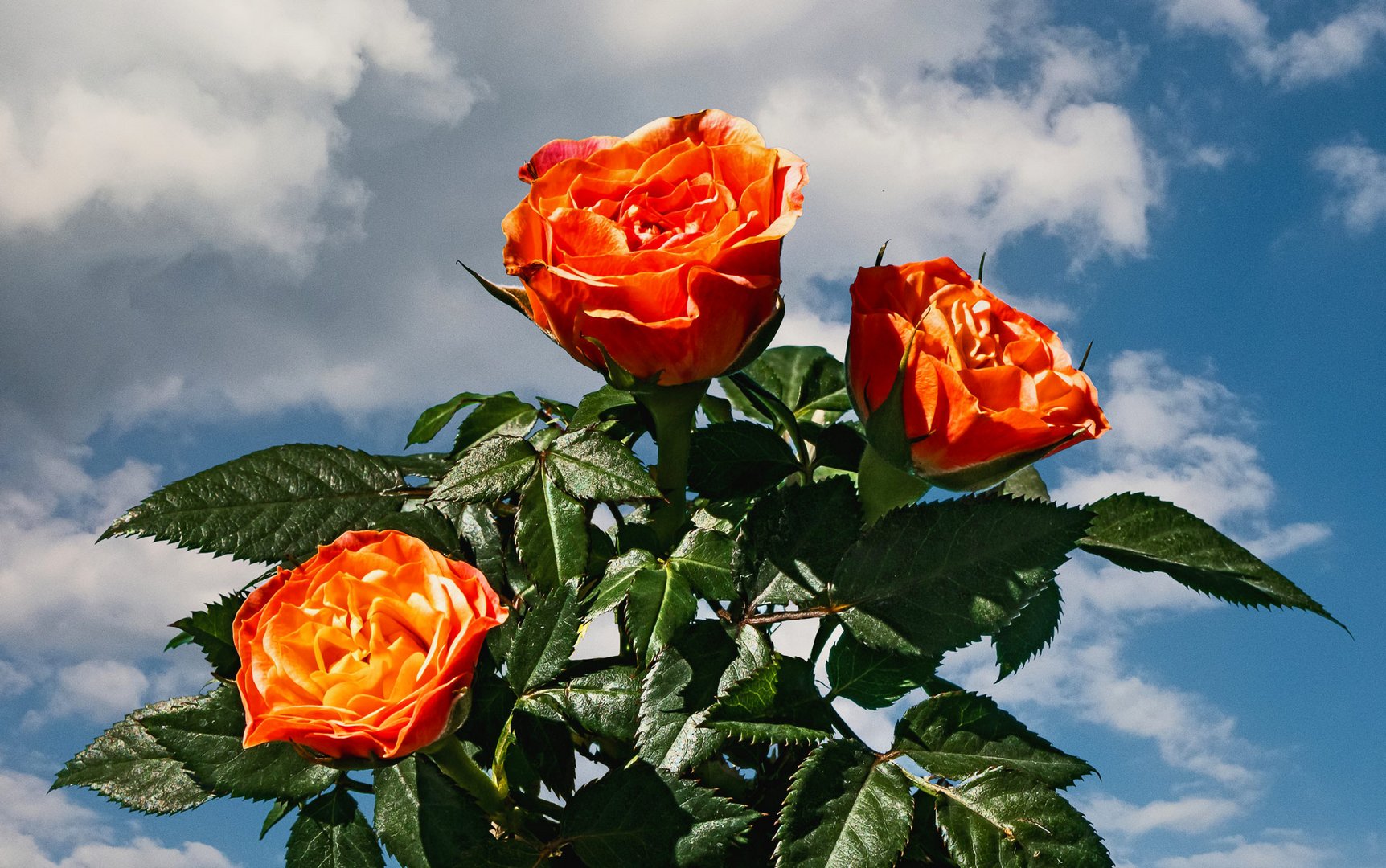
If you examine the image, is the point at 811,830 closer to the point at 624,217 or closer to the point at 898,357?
the point at 898,357

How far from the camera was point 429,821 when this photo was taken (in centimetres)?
116

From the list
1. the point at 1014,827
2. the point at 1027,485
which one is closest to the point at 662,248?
the point at 1014,827

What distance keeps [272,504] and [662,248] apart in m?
0.57

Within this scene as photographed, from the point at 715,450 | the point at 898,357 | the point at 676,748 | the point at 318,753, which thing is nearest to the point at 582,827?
the point at 676,748

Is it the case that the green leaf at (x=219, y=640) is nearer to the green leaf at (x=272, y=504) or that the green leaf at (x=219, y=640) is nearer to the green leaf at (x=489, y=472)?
the green leaf at (x=272, y=504)

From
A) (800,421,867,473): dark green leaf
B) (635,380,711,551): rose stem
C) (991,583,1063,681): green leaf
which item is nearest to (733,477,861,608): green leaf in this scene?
(635,380,711,551): rose stem

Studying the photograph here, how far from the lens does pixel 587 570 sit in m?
1.37

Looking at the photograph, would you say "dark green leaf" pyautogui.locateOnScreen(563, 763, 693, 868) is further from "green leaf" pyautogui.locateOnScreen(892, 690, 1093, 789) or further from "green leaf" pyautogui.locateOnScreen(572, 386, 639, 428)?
"green leaf" pyautogui.locateOnScreen(572, 386, 639, 428)

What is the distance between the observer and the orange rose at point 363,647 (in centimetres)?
103

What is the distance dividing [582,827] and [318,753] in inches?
10.9

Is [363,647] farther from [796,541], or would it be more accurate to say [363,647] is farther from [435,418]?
[435,418]

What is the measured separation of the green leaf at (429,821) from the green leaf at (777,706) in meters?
0.27

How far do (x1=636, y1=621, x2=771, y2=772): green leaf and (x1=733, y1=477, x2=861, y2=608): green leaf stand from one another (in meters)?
0.05

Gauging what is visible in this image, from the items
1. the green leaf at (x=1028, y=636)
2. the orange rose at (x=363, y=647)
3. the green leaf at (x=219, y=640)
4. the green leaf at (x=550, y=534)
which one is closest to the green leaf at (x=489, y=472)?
the green leaf at (x=550, y=534)
